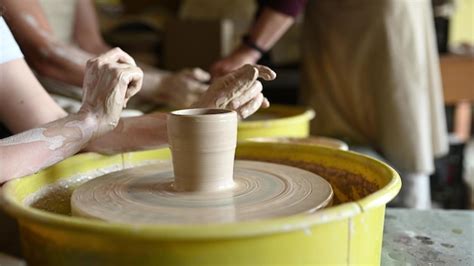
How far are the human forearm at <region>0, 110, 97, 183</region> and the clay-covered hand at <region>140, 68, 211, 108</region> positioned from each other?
30.0 inches

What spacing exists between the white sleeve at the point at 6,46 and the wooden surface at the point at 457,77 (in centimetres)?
226

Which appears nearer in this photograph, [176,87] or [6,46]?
[6,46]

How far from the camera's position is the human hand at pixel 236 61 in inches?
77.9

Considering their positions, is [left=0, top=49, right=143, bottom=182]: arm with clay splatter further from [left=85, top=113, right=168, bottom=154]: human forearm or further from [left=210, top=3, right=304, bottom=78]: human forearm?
[left=210, top=3, right=304, bottom=78]: human forearm

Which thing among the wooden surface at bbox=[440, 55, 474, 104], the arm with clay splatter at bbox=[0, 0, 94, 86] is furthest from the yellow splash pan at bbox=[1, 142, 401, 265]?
the wooden surface at bbox=[440, 55, 474, 104]

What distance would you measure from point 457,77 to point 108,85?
2379mm

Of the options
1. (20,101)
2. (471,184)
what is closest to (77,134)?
(20,101)

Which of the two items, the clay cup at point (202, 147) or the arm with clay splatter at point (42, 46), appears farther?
the arm with clay splatter at point (42, 46)

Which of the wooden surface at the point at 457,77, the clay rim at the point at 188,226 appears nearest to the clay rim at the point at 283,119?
the clay rim at the point at 188,226

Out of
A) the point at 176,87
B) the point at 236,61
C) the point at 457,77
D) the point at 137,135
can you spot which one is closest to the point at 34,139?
the point at 137,135

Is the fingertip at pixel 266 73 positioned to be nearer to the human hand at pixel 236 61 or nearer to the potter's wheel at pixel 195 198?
the potter's wheel at pixel 195 198

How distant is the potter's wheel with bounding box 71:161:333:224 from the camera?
0.84 meters

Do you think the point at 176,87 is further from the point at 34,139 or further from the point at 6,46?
the point at 34,139

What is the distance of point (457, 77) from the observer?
9.55ft
